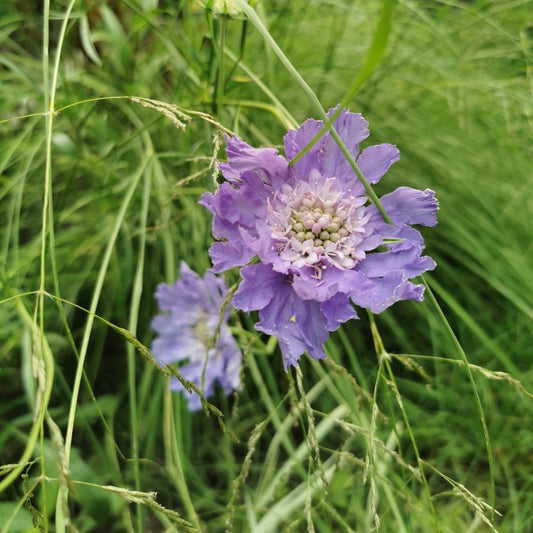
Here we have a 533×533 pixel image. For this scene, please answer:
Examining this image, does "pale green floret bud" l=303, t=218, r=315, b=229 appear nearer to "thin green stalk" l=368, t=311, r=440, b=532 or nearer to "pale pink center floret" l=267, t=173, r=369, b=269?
"pale pink center floret" l=267, t=173, r=369, b=269

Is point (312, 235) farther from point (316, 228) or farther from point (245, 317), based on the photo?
point (245, 317)

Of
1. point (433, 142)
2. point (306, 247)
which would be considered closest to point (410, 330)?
point (433, 142)

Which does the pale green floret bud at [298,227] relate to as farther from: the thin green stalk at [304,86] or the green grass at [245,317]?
the green grass at [245,317]

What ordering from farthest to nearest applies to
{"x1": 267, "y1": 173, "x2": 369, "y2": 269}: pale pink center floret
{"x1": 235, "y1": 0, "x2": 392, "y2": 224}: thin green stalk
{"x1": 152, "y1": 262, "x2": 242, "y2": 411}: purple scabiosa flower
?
{"x1": 152, "y1": 262, "x2": 242, "y2": 411}: purple scabiosa flower < {"x1": 267, "y1": 173, "x2": 369, "y2": 269}: pale pink center floret < {"x1": 235, "y1": 0, "x2": 392, "y2": 224}: thin green stalk

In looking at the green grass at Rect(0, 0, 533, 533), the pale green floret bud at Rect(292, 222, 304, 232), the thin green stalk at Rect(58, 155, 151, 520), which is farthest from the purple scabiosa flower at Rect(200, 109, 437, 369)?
the green grass at Rect(0, 0, 533, 533)

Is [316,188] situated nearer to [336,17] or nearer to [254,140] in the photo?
[254,140]

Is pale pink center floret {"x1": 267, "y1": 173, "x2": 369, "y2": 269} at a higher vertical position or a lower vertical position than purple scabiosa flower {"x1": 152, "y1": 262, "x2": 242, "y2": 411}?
higher

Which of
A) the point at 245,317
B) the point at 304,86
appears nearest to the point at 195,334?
the point at 245,317
